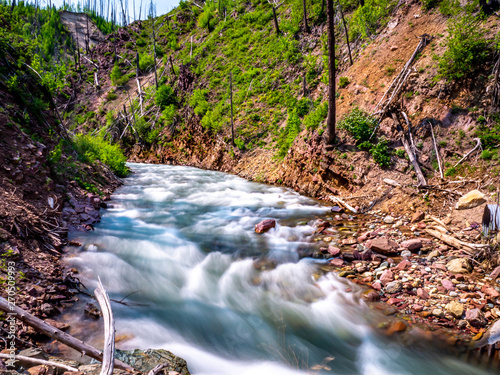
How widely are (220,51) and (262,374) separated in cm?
3391

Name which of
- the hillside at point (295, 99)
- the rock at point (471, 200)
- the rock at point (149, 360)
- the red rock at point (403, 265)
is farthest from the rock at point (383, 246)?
the rock at point (149, 360)

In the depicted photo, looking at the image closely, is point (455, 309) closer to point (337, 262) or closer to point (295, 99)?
point (337, 262)

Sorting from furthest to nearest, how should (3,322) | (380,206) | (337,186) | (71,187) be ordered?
1. (337,186)
2. (380,206)
3. (71,187)
4. (3,322)

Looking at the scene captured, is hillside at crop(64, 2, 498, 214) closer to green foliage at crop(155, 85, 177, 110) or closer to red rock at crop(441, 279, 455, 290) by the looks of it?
green foliage at crop(155, 85, 177, 110)

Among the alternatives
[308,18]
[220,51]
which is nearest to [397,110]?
[308,18]

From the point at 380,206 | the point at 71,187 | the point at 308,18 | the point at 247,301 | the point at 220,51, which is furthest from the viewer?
the point at 220,51

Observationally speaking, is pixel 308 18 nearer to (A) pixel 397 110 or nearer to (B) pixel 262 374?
Result: (A) pixel 397 110

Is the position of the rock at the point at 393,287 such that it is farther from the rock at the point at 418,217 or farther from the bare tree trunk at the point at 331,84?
the bare tree trunk at the point at 331,84

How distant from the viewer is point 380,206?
27.5 ft

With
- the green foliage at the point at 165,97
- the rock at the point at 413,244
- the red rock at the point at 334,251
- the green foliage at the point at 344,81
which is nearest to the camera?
the rock at the point at 413,244

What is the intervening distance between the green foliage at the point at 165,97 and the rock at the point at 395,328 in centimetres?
3170

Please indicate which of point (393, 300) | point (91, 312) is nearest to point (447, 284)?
point (393, 300)

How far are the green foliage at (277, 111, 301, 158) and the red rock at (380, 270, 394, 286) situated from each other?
417 inches

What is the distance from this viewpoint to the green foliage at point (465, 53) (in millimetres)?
8047
